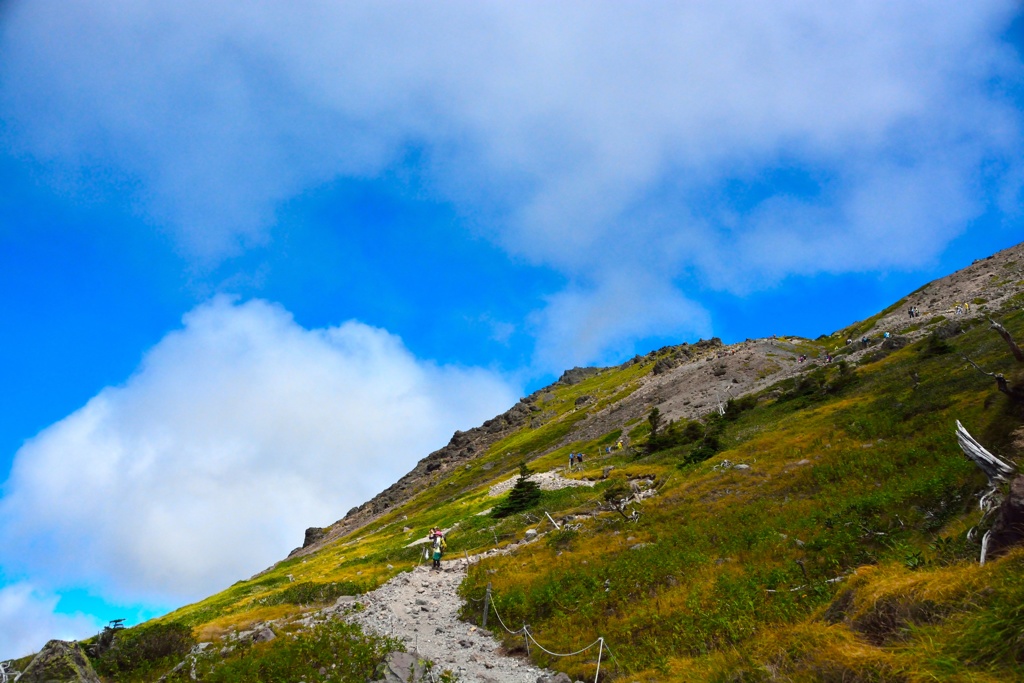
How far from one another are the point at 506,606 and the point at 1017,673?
62.5 feet

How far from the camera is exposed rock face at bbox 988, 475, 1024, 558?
10.4m

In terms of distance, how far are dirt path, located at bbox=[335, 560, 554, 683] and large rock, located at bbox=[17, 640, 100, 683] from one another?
32.5 ft

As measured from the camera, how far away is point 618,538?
27.5 m

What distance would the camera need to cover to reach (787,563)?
Result: 61.6ft

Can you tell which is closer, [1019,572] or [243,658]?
[1019,572]

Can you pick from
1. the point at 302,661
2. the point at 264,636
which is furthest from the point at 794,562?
the point at 264,636

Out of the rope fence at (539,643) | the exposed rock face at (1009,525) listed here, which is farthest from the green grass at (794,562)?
the exposed rock face at (1009,525)

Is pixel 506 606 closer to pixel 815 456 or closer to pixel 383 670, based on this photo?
pixel 383 670

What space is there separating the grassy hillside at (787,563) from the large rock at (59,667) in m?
2.40

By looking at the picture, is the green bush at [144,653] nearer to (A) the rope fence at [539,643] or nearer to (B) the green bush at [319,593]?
(B) the green bush at [319,593]

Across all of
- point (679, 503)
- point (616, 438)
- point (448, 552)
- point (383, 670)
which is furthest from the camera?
point (616, 438)

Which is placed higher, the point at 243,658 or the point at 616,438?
the point at 616,438

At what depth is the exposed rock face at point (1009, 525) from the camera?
1038 cm

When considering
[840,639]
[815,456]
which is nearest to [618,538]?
[815,456]
